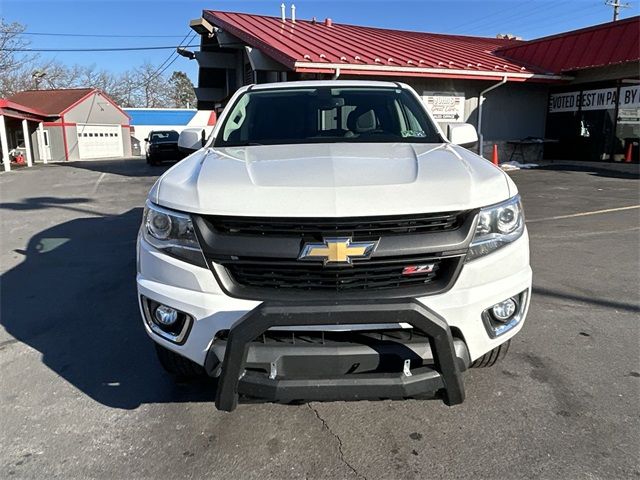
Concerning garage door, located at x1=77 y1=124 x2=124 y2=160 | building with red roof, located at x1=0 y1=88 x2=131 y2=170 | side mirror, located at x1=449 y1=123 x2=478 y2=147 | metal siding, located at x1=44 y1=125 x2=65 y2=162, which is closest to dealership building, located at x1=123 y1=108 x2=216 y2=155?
garage door, located at x1=77 y1=124 x2=124 y2=160

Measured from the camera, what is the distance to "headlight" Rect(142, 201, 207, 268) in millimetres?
2307

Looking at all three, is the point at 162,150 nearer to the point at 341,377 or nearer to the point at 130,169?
the point at 130,169

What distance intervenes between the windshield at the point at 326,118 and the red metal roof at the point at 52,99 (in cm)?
3999

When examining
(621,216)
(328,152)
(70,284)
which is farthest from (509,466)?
(621,216)

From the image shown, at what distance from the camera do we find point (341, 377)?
2.17 meters

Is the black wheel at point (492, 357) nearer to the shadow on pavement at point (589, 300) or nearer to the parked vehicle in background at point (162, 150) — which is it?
the shadow on pavement at point (589, 300)

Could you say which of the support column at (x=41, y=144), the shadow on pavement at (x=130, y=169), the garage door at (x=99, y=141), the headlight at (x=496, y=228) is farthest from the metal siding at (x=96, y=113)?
the headlight at (x=496, y=228)

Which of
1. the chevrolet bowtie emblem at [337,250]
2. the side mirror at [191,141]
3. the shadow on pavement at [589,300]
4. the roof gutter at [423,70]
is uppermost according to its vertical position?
the roof gutter at [423,70]

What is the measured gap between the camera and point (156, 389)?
3.10 metres

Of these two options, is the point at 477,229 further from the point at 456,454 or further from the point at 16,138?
the point at 16,138

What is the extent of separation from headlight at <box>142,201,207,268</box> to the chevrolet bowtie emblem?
486mm

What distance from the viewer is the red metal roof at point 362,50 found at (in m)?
13.7

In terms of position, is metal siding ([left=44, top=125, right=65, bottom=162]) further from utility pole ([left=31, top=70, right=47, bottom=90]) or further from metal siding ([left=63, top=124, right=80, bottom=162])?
utility pole ([left=31, top=70, right=47, bottom=90])

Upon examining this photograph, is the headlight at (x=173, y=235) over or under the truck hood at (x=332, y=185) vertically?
under
